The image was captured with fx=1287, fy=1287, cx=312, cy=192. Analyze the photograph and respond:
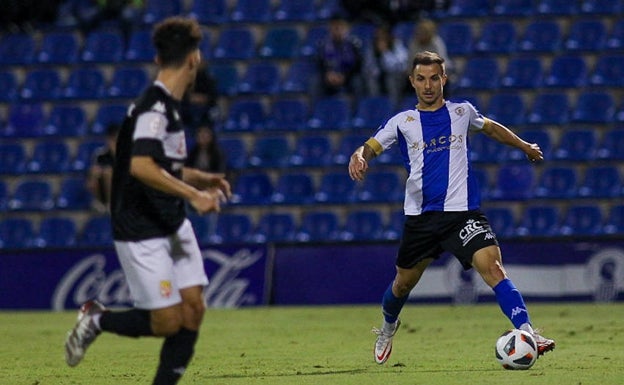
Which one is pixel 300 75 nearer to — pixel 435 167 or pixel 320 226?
pixel 320 226

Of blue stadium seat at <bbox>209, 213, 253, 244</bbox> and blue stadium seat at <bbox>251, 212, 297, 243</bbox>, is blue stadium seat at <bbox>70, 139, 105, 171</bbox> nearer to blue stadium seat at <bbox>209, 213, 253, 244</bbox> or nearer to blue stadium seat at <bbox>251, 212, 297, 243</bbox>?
blue stadium seat at <bbox>209, 213, 253, 244</bbox>

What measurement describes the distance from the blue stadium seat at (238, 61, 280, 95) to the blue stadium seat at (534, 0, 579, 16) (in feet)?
13.9

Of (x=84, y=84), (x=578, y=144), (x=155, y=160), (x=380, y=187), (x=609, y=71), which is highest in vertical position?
(x=155, y=160)

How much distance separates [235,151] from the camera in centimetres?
1959

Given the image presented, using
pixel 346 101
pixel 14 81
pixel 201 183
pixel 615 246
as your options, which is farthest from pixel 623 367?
pixel 14 81

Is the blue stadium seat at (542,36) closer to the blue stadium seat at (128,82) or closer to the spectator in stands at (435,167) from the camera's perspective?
the blue stadium seat at (128,82)

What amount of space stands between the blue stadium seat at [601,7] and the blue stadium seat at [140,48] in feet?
23.0

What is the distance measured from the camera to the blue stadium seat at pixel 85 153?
20.0 m

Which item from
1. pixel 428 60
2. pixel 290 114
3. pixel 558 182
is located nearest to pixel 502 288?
pixel 428 60

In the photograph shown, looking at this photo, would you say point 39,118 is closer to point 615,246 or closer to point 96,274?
point 96,274

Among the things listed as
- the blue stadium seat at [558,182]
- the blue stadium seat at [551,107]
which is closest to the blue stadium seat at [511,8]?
the blue stadium seat at [551,107]

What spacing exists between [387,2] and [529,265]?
547 centimetres

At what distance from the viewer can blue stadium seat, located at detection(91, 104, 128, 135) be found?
20422 millimetres

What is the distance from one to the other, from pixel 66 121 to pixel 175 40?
14202 mm
